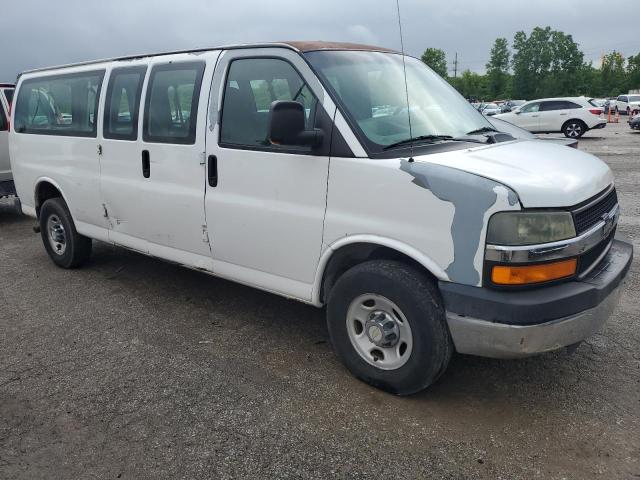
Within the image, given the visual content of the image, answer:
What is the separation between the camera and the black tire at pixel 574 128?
22.0 metres

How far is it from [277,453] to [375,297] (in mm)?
1006

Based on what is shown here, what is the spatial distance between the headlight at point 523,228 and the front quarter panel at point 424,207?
42mm

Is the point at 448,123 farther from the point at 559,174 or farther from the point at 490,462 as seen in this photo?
the point at 490,462

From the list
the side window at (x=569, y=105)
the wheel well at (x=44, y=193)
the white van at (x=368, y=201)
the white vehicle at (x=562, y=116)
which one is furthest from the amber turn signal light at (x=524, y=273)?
the side window at (x=569, y=105)

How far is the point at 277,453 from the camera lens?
2.92 m

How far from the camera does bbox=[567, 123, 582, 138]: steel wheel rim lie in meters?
22.2

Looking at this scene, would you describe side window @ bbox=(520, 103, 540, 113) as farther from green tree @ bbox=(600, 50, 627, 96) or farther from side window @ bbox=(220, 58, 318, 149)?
green tree @ bbox=(600, 50, 627, 96)

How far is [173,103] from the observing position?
14.4ft

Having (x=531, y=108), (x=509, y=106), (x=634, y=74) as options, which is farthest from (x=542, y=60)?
(x=531, y=108)

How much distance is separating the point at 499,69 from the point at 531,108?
78.3m

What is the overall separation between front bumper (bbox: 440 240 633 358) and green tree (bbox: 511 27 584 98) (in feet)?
296

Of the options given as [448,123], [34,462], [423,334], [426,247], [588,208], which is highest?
[448,123]

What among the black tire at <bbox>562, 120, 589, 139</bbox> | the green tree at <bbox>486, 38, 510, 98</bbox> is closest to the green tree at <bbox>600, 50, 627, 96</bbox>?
the green tree at <bbox>486, 38, 510, 98</bbox>

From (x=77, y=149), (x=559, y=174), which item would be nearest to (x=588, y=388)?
(x=559, y=174)
